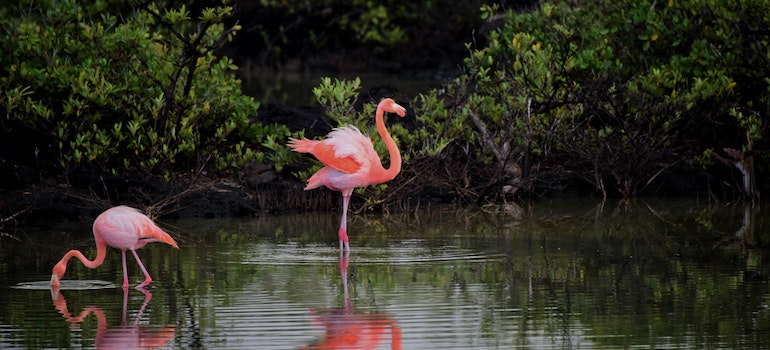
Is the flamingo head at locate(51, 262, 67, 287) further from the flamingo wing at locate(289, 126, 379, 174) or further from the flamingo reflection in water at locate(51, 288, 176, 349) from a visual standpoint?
the flamingo wing at locate(289, 126, 379, 174)

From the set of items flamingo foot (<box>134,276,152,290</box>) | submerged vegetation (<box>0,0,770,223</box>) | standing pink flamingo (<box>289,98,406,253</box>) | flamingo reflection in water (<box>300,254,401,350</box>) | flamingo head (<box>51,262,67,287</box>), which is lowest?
flamingo reflection in water (<box>300,254,401,350</box>)

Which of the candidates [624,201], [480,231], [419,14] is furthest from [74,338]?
[419,14]

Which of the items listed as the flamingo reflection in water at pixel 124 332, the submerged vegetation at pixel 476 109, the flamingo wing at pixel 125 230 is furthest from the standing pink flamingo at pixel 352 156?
the flamingo reflection in water at pixel 124 332

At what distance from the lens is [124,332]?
7645mm

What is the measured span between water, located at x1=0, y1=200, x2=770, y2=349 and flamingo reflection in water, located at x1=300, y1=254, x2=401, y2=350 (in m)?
0.02

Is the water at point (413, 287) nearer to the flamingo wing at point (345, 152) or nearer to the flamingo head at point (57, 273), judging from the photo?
the flamingo head at point (57, 273)

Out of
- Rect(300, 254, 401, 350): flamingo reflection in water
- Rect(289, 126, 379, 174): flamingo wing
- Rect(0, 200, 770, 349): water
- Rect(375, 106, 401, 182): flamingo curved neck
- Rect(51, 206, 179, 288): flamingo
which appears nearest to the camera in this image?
Rect(300, 254, 401, 350): flamingo reflection in water

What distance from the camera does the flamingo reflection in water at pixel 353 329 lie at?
726cm

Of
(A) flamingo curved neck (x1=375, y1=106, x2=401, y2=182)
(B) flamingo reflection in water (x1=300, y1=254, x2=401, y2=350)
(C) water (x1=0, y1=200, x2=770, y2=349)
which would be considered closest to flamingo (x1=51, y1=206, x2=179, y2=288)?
(C) water (x1=0, y1=200, x2=770, y2=349)

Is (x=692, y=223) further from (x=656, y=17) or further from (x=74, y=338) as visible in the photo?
(x=74, y=338)

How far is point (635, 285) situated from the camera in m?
9.05

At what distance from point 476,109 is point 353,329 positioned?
7.19 m

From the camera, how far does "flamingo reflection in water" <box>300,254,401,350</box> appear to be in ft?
23.8

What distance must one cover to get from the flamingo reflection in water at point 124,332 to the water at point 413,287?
0.04ft
